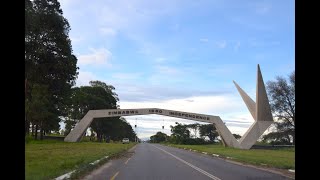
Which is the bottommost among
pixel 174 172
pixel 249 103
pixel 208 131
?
pixel 208 131

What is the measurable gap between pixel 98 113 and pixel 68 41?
957 inches

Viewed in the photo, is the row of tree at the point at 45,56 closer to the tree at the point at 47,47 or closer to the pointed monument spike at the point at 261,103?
the tree at the point at 47,47

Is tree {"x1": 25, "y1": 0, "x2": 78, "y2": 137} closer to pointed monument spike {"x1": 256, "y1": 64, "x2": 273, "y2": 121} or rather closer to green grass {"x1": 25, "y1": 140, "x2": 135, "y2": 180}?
green grass {"x1": 25, "y1": 140, "x2": 135, "y2": 180}

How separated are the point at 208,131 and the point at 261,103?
112 m

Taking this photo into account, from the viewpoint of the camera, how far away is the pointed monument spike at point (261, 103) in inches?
2926

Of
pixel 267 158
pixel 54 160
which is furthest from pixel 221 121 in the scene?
pixel 54 160

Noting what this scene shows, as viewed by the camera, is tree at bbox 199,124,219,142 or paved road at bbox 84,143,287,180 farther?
tree at bbox 199,124,219,142

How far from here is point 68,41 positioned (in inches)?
2215

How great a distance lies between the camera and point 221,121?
7962 centimetres

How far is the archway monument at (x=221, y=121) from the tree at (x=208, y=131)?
102678mm

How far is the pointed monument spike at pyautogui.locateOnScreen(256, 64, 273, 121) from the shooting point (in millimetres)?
74312

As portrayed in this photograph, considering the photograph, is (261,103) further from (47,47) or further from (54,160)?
(54,160)

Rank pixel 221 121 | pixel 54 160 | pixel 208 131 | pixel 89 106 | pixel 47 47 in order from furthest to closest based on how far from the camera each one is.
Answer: pixel 208 131 → pixel 89 106 → pixel 221 121 → pixel 47 47 → pixel 54 160

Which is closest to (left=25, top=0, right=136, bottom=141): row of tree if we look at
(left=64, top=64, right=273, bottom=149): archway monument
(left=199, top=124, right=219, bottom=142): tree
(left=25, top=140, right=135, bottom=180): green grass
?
(left=64, top=64, right=273, bottom=149): archway monument
